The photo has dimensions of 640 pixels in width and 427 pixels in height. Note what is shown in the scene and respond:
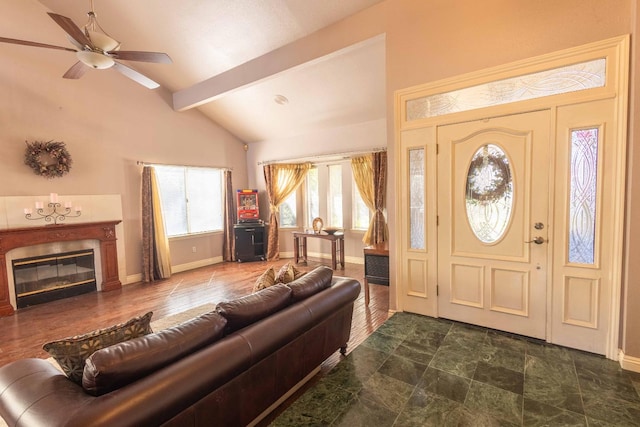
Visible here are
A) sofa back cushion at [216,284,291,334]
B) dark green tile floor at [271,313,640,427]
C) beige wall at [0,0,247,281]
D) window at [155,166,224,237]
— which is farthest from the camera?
window at [155,166,224,237]

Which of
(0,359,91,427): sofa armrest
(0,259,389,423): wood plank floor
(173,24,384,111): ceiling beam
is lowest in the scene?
(0,259,389,423): wood plank floor

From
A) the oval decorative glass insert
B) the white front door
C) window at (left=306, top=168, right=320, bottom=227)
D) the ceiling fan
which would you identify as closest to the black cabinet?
window at (left=306, top=168, right=320, bottom=227)

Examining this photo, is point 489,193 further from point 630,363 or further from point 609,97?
point 630,363

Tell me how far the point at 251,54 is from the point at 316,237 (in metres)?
3.43

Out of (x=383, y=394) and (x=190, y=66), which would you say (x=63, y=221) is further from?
(x=383, y=394)

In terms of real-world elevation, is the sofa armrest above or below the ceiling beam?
below

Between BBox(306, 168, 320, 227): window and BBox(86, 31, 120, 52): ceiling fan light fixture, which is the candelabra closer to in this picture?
BBox(86, 31, 120, 52): ceiling fan light fixture

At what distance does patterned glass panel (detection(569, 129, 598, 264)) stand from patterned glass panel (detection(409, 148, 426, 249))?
1238 mm

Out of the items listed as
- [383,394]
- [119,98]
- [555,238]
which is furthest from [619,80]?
[119,98]

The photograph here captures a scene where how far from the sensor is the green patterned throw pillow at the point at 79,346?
132cm

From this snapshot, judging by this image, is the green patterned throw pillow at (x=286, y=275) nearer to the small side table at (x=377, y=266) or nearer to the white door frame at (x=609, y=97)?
the small side table at (x=377, y=266)

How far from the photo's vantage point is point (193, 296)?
14.6 feet

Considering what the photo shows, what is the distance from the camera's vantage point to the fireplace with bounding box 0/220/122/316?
3.86 metres

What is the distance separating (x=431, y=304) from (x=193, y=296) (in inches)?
135
